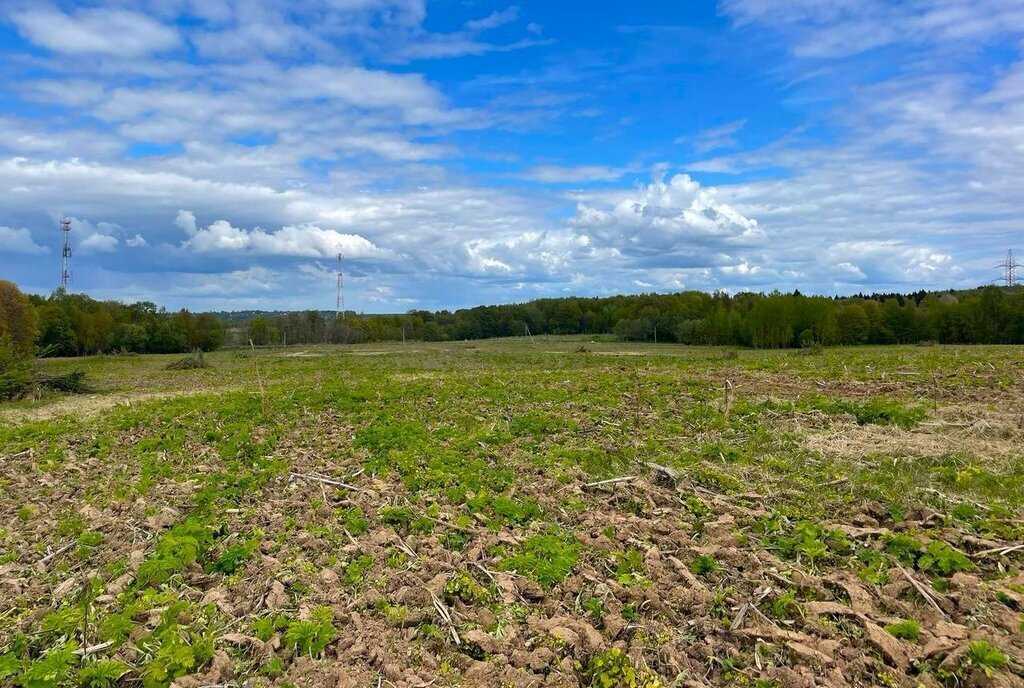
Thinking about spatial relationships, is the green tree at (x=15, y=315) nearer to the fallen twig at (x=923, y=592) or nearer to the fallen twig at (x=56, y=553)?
the fallen twig at (x=56, y=553)

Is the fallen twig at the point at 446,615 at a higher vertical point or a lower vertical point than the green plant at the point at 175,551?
lower

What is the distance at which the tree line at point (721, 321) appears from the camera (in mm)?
58625

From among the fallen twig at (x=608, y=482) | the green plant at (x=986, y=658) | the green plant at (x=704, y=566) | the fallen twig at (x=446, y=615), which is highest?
the fallen twig at (x=608, y=482)

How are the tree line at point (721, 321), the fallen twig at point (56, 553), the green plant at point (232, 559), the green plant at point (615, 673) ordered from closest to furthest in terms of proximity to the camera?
the green plant at point (615, 673) → the green plant at point (232, 559) → the fallen twig at point (56, 553) → the tree line at point (721, 321)

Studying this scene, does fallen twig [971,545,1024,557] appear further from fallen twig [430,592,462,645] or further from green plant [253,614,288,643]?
green plant [253,614,288,643]

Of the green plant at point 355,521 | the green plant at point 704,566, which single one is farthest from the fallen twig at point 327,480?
the green plant at point 704,566

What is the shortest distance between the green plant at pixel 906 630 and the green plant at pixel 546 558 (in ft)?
8.38

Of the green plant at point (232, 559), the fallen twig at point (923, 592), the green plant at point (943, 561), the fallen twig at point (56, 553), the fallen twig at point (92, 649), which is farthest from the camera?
the fallen twig at point (56, 553)

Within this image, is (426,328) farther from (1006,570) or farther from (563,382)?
(1006,570)

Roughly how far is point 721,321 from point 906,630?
65963 millimetres

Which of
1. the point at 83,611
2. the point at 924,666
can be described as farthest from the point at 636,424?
the point at 83,611

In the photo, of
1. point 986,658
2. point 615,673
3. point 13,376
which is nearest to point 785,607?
point 986,658

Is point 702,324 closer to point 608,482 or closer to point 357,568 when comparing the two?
point 608,482

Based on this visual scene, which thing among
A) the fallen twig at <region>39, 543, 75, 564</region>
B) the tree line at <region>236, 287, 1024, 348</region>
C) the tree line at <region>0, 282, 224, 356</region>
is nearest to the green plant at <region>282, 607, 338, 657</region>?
the fallen twig at <region>39, 543, 75, 564</region>
